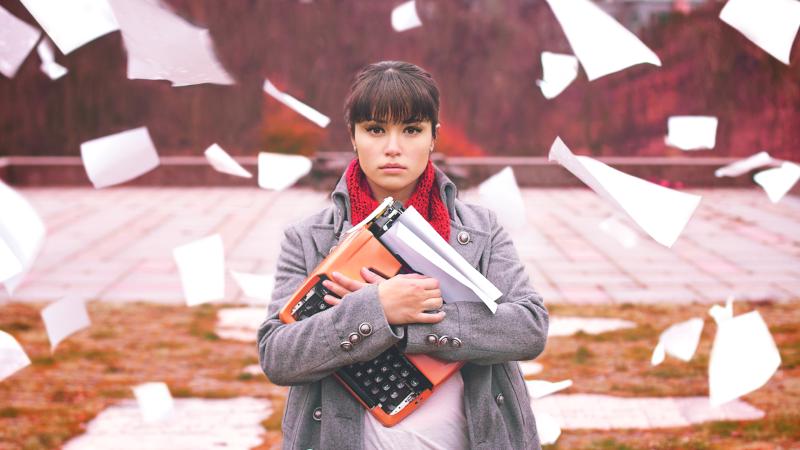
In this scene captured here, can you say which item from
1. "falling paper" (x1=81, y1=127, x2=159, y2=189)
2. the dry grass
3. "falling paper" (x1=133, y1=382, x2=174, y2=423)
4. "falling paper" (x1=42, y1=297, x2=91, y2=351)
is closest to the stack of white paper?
"falling paper" (x1=81, y1=127, x2=159, y2=189)

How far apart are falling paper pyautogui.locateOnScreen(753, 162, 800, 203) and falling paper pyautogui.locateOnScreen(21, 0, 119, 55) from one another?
54.6 inches

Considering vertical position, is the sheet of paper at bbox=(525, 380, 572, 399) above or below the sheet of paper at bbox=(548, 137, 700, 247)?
below

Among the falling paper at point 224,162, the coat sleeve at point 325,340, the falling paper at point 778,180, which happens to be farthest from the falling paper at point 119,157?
the falling paper at point 778,180

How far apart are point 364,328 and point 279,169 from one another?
0.86 metres

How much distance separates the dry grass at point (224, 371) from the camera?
2.88m

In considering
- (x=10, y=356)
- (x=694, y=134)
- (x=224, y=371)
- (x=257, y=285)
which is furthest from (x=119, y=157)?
(x=224, y=371)

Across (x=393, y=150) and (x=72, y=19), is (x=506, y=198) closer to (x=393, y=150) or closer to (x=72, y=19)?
(x=393, y=150)

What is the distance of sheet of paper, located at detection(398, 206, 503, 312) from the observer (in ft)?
4.83

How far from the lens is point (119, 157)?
2.08 m

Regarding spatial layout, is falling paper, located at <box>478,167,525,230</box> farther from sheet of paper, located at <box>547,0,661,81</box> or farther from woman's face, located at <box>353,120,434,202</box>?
woman's face, located at <box>353,120,434,202</box>

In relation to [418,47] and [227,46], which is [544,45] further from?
[227,46]

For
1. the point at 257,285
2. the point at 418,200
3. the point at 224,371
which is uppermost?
the point at 418,200

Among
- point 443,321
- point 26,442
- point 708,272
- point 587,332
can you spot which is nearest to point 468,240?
point 443,321

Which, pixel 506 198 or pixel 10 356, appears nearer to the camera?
pixel 10 356
